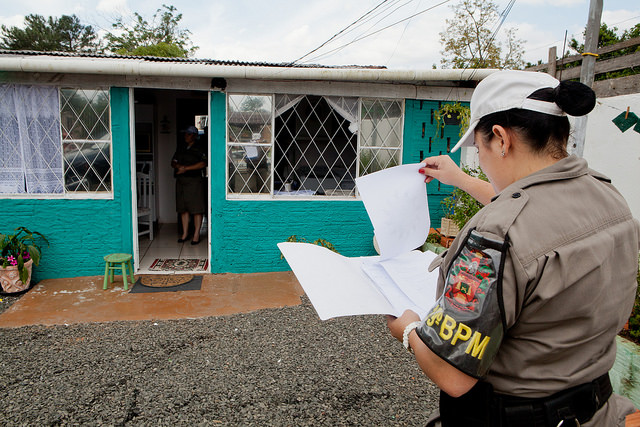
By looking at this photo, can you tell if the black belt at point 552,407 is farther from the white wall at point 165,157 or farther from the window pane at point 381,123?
the white wall at point 165,157

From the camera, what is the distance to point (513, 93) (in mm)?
995

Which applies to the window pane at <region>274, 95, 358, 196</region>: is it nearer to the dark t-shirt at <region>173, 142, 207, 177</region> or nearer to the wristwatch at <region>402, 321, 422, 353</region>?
the dark t-shirt at <region>173, 142, 207, 177</region>

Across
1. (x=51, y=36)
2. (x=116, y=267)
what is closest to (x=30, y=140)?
(x=116, y=267)

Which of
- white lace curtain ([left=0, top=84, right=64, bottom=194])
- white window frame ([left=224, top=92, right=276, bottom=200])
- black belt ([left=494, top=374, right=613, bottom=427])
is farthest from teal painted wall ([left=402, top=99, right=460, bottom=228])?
black belt ([left=494, top=374, right=613, bottom=427])

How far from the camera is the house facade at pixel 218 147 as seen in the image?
16.8 ft

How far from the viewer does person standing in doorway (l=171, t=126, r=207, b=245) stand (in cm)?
685

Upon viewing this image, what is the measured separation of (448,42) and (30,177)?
16447mm

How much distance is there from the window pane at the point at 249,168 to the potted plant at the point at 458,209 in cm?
236

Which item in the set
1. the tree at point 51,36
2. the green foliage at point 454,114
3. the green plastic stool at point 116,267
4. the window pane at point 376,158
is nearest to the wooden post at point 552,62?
the green foliage at point 454,114

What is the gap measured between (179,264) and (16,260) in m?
1.86

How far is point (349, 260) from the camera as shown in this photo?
1510 millimetres

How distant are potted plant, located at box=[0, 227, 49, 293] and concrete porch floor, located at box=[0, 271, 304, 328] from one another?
7.1 inches

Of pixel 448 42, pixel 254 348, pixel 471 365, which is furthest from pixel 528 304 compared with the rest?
pixel 448 42

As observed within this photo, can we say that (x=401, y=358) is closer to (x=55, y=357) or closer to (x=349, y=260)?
(x=349, y=260)
